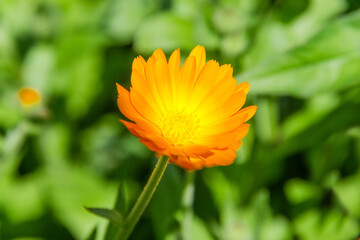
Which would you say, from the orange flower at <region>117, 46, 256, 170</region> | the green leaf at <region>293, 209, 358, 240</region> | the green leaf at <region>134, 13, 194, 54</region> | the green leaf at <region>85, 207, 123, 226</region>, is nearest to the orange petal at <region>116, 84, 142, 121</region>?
the orange flower at <region>117, 46, 256, 170</region>

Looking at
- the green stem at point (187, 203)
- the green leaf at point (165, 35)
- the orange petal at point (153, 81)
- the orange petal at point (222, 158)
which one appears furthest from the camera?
the green leaf at point (165, 35)

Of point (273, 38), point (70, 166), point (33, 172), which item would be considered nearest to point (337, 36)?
point (273, 38)

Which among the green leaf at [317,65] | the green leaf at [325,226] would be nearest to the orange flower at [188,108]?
the green leaf at [317,65]

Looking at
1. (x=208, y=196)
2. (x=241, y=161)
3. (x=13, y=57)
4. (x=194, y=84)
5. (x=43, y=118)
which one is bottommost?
(x=208, y=196)

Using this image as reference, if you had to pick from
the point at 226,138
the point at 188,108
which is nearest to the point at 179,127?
the point at 188,108

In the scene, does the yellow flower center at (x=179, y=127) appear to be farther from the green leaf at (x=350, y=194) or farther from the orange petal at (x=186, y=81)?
the green leaf at (x=350, y=194)

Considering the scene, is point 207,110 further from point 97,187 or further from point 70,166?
point 70,166
